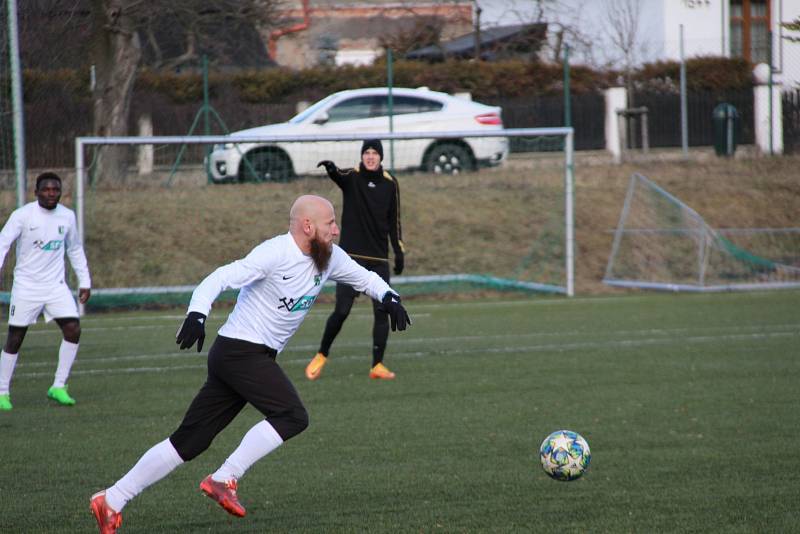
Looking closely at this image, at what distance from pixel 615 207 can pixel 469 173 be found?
3398 mm

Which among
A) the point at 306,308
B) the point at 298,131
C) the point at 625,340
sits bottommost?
the point at 625,340

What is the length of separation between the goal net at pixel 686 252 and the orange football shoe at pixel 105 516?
589 inches

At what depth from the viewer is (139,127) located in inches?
938

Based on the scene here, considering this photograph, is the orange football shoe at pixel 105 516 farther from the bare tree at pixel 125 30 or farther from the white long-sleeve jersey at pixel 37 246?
the bare tree at pixel 125 30

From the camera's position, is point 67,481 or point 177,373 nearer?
point 67,481

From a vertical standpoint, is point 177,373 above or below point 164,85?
below

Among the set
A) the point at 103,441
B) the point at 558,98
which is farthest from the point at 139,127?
the point at 103,441

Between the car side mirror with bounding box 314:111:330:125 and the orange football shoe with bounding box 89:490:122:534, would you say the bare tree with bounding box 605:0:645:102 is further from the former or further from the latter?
the orange football shoe with bounding box 89:490:122:534

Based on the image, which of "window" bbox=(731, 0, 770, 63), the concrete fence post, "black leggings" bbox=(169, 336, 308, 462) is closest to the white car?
the concrete fence post

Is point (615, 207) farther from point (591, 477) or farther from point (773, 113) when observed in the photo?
point (591, 477)

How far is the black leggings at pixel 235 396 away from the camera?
5.60 m

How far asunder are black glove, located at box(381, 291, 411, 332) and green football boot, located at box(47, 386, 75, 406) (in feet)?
15.5

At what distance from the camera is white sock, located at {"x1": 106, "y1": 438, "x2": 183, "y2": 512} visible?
17.8 feet

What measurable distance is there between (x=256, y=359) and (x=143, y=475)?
0.77 metres
